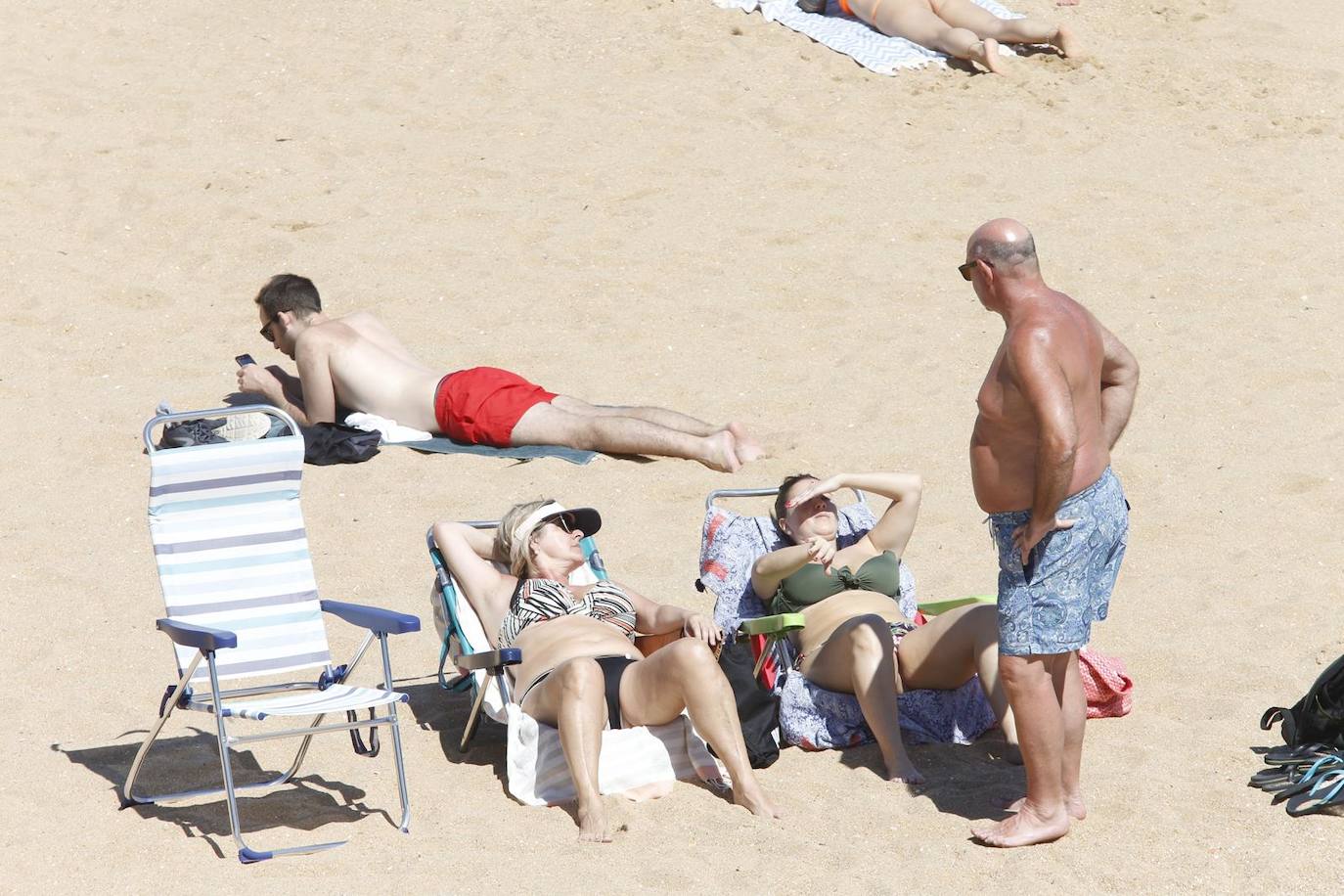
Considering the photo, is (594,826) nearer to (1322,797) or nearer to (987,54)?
(1322,797)

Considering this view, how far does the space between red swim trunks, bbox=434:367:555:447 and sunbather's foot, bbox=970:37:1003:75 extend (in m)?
4.93

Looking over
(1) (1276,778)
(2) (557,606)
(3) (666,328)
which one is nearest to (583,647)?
(2) (557,606)

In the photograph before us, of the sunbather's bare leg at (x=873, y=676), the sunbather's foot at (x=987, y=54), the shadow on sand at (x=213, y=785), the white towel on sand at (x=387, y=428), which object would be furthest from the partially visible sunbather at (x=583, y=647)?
the sunbather's foot at (x=987, y=54)

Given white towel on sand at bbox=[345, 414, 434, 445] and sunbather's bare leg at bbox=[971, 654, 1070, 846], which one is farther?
white towel on sand at bbox=[345, 414, 434, 445]

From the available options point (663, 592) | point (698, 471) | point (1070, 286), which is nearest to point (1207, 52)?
point (1070, 286)

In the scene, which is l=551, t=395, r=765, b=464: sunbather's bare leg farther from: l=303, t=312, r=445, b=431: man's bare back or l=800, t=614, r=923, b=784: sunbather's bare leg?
l=800, t=614, r=923, b=784: sunbather's bare leg

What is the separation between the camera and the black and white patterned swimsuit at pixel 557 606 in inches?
198

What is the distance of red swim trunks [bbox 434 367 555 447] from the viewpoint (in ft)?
23.7

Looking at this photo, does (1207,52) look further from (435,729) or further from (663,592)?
(435,729)

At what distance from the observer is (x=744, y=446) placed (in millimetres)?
7152

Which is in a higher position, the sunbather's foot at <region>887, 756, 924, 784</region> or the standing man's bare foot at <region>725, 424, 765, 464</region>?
the standing man's bare foot at <region>725, 424, 765, 464</region>

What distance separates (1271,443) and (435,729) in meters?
4.09

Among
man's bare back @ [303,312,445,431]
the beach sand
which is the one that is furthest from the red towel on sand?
man's bare back @ [303,312,445,431]

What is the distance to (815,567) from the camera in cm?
525
